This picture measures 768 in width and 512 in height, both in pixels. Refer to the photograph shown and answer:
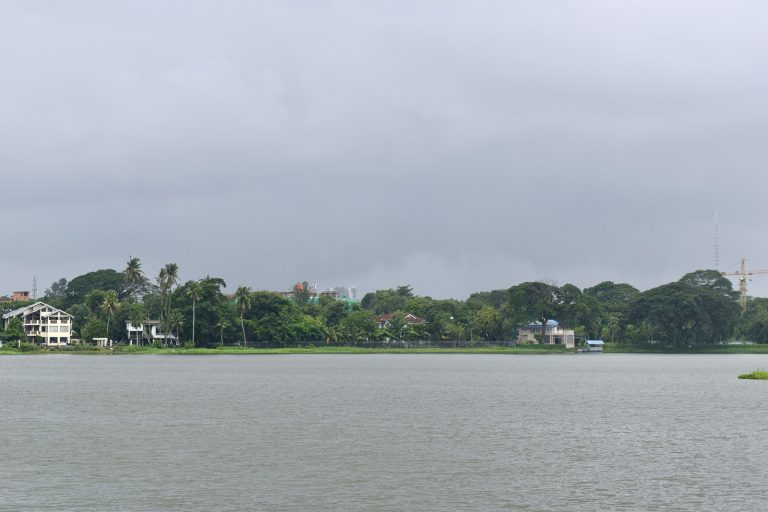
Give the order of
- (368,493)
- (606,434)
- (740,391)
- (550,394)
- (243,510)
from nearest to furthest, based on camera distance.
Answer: (243,510) → (368,493) → (606,434) → (550,394) → (740,391)

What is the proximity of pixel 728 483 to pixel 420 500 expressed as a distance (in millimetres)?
13291

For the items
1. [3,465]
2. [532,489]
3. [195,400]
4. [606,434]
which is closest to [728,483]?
[532,489]

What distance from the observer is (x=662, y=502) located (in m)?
34.7

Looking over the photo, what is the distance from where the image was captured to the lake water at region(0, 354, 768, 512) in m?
35.4

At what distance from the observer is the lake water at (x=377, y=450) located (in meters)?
35.4

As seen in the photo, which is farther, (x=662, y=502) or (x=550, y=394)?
(x=550, y=394)

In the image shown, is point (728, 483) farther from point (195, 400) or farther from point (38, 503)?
point (195, 400)

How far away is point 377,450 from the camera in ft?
157

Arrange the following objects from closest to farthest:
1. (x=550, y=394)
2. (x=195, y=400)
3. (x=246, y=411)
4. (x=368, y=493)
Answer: (x=368, y=493) < (x=246, y=411) < (x=195, y=400) < (x=550, y=394)

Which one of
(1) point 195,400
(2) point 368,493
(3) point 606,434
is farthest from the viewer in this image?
(1) point 195,400

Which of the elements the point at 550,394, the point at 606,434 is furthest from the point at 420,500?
the point at 550,394

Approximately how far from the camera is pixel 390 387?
96875 mm

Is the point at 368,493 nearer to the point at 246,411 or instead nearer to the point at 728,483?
the point at 728,483

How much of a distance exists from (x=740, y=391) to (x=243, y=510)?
7549 cm
